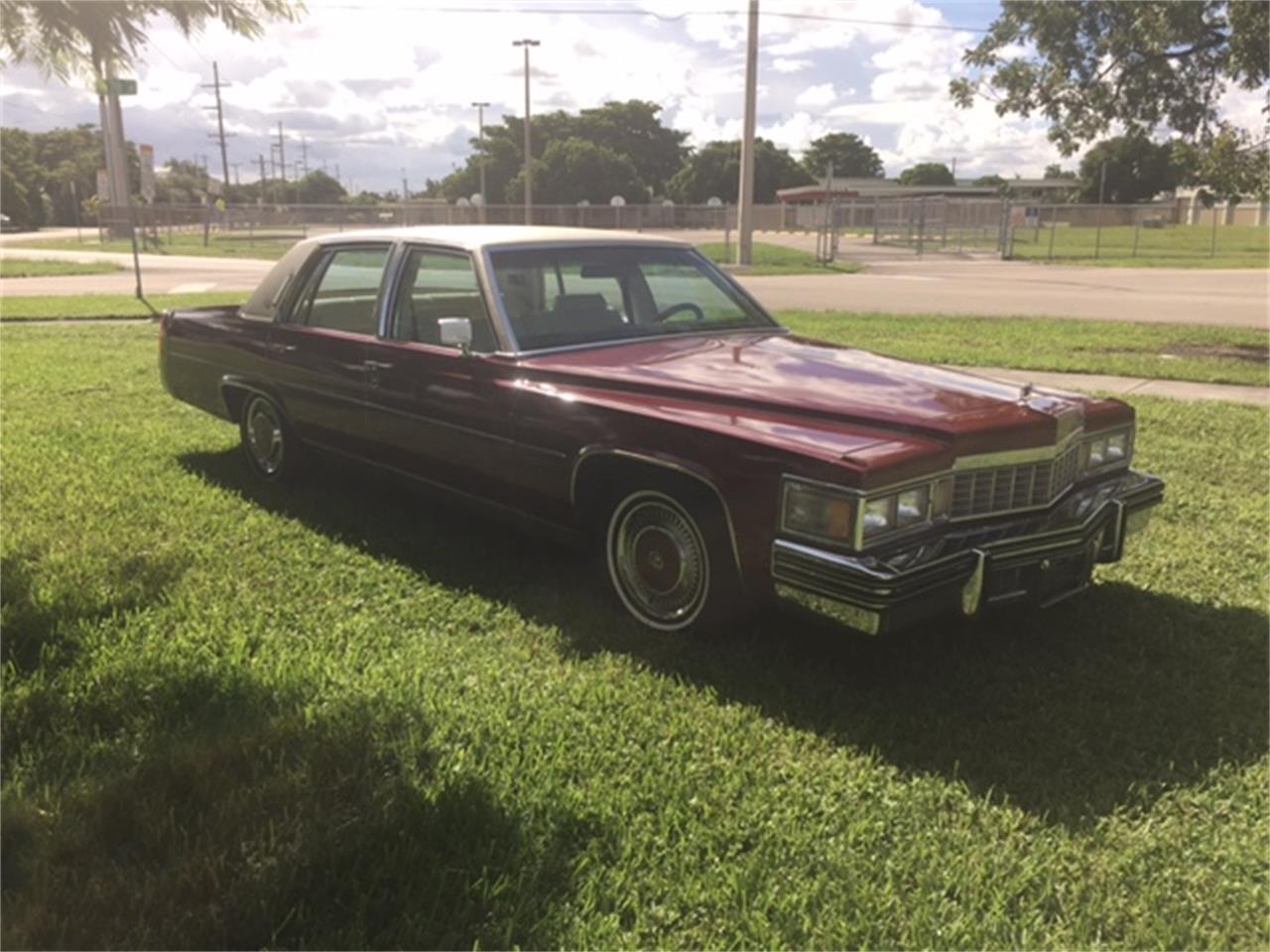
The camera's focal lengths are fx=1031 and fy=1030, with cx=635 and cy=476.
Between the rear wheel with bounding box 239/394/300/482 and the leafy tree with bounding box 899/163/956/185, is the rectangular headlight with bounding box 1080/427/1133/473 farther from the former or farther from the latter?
the leafy tree with bounding box 899/163/956/185

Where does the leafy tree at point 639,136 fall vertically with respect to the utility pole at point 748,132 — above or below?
above

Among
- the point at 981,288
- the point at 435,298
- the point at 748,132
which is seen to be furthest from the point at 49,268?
the point at 435,298

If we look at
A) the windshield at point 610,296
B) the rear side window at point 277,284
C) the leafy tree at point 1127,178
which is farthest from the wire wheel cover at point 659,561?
the leafy tree at point 1127,178

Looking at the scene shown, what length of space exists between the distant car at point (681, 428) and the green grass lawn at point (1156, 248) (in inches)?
1157

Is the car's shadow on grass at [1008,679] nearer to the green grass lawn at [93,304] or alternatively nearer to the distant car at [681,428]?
the distant car at [681,428]

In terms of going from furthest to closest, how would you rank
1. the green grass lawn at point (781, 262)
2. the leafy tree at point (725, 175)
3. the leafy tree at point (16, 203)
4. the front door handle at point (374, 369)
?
the leafy tree at point (725, 175), the leafy tree at point (16, 203), the green grass lawn at point (781, 262), the front door handle at point (374, 369)

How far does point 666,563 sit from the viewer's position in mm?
3729

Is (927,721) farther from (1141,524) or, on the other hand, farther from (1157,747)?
(1141,524)

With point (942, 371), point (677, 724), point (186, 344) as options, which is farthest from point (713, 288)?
point (186, 344)

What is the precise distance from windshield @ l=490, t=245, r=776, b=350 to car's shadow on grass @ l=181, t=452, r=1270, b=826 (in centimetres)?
91

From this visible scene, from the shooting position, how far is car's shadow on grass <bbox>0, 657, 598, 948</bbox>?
228 cm

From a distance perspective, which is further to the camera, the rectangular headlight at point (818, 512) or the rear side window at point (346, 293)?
the rear side window at point (346, 293)

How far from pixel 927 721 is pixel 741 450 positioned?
1.03 m

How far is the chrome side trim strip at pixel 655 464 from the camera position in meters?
3.34
